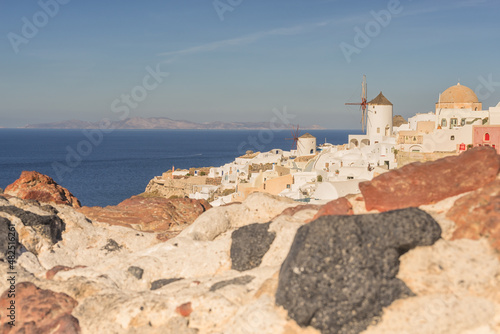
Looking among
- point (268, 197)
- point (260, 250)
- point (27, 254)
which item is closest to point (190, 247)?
point (260, 250)

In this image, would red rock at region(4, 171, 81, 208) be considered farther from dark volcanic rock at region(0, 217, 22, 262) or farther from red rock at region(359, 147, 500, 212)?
red rock at region(359, 147, 500, 212)

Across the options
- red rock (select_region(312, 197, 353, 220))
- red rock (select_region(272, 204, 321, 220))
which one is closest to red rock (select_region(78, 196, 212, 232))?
red rock (select_region(272, 204, 321, 220))

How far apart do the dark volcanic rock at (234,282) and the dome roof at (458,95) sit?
50.2m

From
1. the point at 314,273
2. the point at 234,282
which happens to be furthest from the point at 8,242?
the point at 314,273

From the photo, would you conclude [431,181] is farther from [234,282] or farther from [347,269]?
[234,282]

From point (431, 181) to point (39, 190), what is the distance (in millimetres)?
12040

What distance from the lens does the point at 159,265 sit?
36.1ft

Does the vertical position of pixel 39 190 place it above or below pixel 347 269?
below

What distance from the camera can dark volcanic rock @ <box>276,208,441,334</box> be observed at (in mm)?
7684

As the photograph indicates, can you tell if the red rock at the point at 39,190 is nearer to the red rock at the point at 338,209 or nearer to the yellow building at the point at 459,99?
the red rock at the point at 338,209

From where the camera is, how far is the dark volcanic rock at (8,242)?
11.7 meters

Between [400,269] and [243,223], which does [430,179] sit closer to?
[400,269]

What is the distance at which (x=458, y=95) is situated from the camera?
54.5m

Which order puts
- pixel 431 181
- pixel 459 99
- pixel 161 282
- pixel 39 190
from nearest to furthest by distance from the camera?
pixel 431 181
pixel 161 282
pixel 39 190
pixel 459 99
